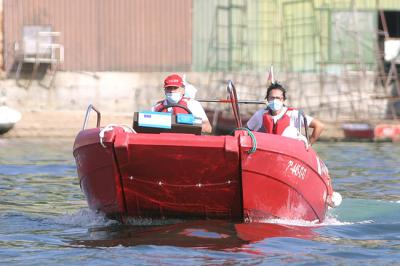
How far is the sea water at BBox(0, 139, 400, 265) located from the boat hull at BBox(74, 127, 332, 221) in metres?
0.21

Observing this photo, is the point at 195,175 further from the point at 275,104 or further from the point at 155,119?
the point at 275,104

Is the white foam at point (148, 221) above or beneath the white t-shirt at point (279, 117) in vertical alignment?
beneath

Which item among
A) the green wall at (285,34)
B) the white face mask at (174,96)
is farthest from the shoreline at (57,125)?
the white face mask at (174,96)

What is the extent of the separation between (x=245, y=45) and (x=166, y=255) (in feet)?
70.9

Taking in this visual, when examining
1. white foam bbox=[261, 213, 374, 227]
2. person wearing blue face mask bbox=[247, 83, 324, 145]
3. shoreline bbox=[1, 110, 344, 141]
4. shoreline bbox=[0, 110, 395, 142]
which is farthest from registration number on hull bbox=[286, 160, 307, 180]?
shoreline bbox=[1, 110, 344, 141]

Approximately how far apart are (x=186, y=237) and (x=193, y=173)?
65 cm

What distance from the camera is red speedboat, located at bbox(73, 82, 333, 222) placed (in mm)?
8977

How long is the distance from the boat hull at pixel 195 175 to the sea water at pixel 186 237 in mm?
206

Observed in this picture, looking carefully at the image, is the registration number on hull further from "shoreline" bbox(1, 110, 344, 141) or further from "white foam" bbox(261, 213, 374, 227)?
"shoreline" bbox(1, 110, 344, 141)

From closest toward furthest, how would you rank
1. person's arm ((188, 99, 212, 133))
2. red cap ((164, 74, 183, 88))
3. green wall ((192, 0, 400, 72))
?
red cap ((164, 74, 183, 88)), person's arm ((188, 99, 212, 133)), green wall ((192, 0, 400, 72))

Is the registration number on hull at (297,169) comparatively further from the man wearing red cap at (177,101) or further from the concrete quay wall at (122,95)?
the concrete quay wall at (122,95)

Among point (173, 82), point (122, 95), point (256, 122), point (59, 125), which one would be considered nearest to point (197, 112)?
point (173, 82)

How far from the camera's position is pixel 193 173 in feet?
30.0

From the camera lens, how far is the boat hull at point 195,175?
29.4 feet
